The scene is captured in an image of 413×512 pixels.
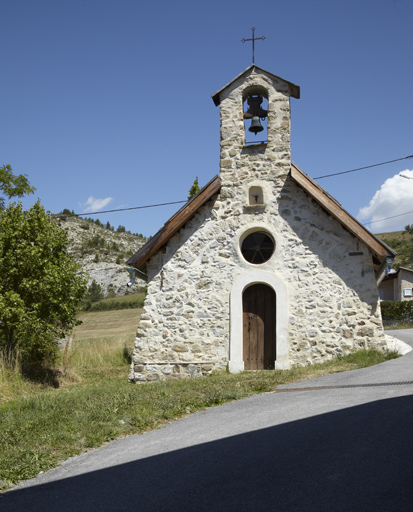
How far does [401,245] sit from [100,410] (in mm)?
59833

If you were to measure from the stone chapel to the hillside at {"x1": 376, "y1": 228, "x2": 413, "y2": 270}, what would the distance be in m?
40.0

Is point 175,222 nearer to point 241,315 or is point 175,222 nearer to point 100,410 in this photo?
point 241,315

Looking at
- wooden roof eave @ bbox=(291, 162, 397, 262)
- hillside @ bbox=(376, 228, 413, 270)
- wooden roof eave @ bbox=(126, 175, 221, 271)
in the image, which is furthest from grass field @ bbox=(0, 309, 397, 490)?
hillside @ bbox=(376, 228, 413, 270)

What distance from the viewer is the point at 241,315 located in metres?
12.0

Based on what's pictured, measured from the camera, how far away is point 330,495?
3842 millimetres

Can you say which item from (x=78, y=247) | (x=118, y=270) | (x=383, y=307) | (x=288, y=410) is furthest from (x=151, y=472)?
(x=78, y=247)

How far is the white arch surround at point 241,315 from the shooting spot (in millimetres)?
11680

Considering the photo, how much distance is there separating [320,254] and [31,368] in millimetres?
7772

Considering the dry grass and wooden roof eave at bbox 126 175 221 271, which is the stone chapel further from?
the dry grass

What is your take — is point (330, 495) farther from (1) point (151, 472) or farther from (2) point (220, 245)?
(2) point (220, 245)

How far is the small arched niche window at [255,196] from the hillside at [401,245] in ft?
132

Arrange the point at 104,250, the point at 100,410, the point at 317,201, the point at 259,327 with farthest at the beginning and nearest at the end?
1. the point at 104,250
2. the point at 259,327
3. the point at 317,201
4. the point at 100,410

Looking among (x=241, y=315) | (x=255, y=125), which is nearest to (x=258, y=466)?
(x=241, y=315)

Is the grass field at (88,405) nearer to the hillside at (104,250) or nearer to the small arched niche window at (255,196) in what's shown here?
the small arched niche window at (255,196)
